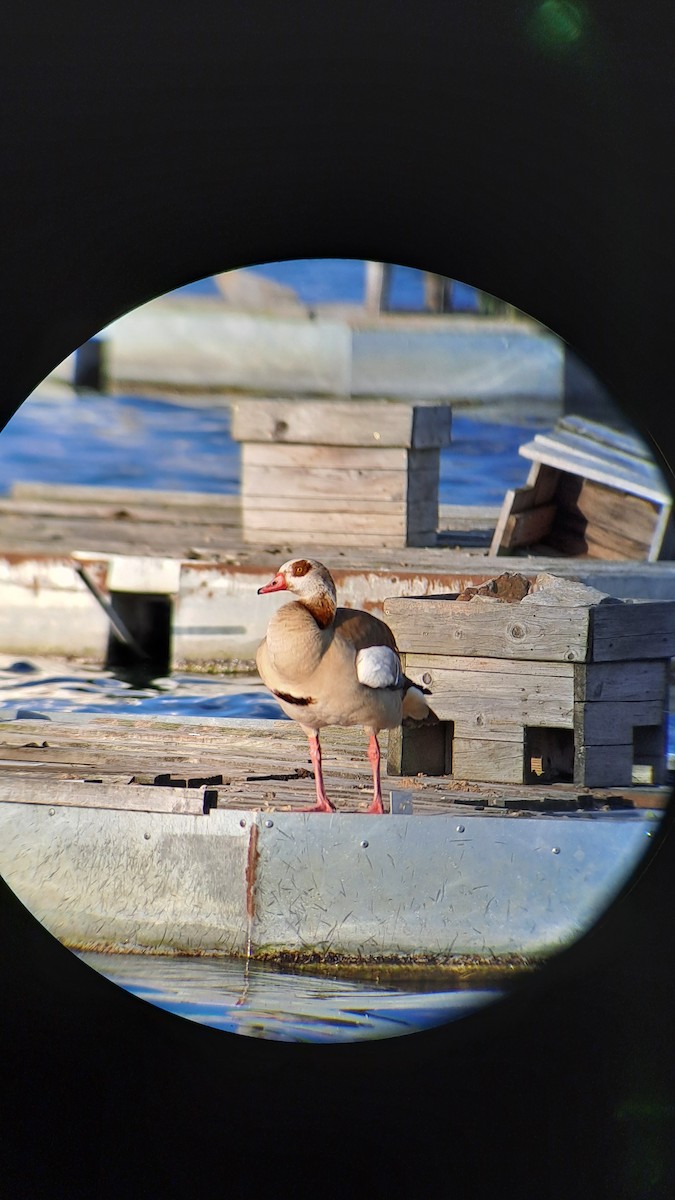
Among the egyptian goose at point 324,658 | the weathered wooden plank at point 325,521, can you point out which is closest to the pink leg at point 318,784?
the egyptian goose at point 324,658

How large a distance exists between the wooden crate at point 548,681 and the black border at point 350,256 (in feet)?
0.61

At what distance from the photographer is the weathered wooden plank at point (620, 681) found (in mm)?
2255

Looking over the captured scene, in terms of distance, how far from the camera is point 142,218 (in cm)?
210

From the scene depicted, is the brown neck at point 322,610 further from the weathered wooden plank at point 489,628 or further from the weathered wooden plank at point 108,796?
the weathered wooden plank at point 108,796

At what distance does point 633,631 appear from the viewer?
2.25m

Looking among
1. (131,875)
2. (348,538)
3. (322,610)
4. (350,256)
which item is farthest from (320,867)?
(350,256)

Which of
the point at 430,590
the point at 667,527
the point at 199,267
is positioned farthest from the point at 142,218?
the point at 667,527

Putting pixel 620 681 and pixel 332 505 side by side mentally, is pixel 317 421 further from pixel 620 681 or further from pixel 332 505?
pixel 620 681

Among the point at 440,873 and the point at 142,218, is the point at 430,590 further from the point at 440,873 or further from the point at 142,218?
the point at 142,218

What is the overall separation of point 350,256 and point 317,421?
18.9 inches

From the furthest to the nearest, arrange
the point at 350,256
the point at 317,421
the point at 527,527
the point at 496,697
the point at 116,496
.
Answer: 1. the point at 116,496
2. the point at 317,421
3. the point at 527,527
4. the point at 496,697
5. the point at 350,256

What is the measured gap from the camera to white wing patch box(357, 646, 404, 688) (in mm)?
2197

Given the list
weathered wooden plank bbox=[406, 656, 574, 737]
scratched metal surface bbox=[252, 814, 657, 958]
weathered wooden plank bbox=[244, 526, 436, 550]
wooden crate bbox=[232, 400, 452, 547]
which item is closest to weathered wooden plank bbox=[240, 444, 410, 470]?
wooden crate bbox=[232, 400, 452, 547]

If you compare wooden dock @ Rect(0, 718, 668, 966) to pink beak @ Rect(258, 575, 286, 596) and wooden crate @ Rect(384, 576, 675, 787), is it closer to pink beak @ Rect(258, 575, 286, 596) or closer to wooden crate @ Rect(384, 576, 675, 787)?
wooden crate @ Rect(384, 576, 675, 787)
